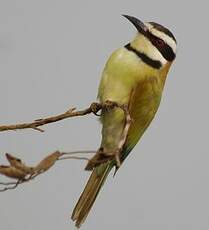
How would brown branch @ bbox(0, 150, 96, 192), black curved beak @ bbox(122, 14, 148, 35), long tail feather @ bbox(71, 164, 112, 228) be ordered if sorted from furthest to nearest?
1. long tail feather @ bbox(71, 164, 112, 228)
2. black curved beak @ bbox(122, 14, 148, 35)
3. brown branch @ bbox(0, 150, 96, 192)

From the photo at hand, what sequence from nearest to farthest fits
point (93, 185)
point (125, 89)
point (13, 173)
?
point (13, 173), point (125, 89), point (93, 185)

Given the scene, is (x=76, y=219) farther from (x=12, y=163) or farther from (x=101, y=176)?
(x=12, y=163)

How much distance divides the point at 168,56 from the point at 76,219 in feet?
1.55

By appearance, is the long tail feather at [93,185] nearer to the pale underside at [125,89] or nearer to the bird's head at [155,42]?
the pale underside at [125,89]

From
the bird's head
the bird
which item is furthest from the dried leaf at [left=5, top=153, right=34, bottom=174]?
the bird's head

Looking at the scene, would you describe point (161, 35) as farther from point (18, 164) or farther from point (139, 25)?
point (18, 164)

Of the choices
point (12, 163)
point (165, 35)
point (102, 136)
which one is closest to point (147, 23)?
point (165, 35)

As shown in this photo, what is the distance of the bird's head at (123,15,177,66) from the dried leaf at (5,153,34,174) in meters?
0.83

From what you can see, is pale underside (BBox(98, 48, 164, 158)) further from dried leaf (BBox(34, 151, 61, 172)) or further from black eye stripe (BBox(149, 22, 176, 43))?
dried leaf (BBox(34, 151, 61, 172))

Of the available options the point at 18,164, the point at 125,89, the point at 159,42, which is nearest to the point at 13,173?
the point at 18,164

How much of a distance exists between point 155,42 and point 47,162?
906mm

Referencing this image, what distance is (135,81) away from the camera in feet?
4.00

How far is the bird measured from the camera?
120 centimetres

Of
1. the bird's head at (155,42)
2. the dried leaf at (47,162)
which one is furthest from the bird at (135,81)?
the dried leaf at (47,162)
